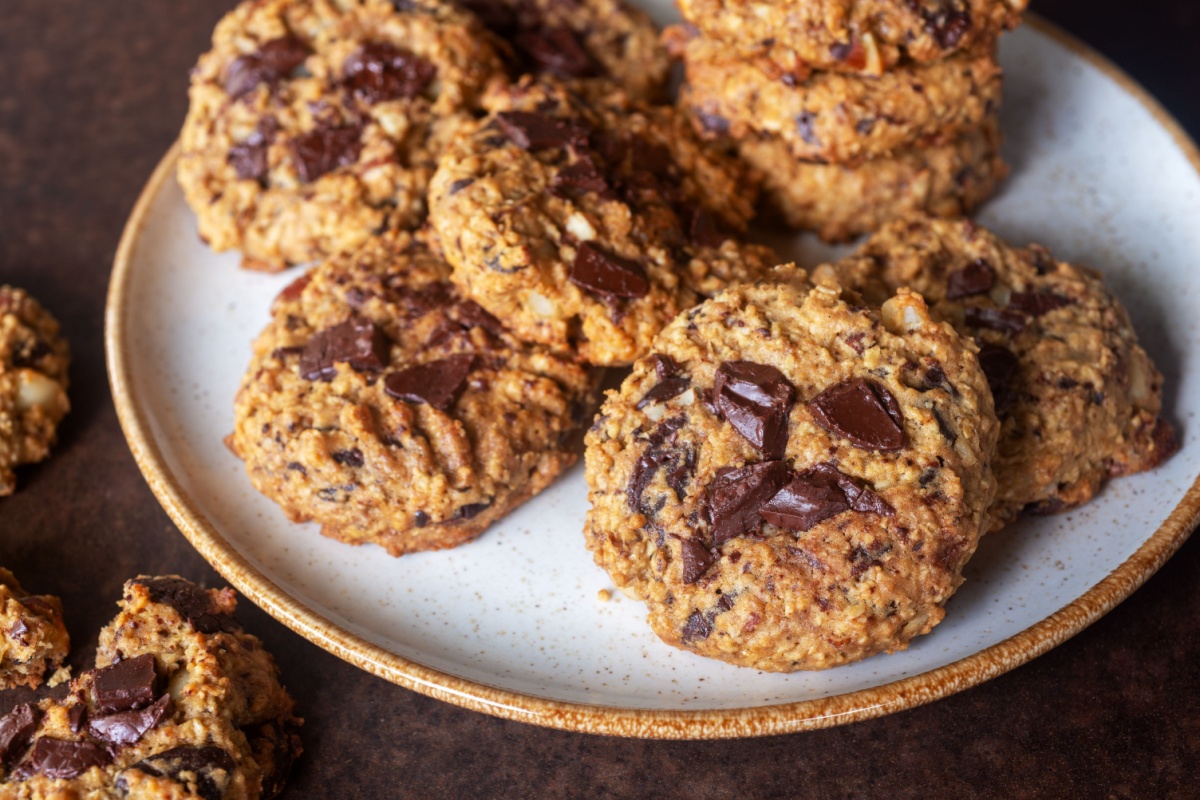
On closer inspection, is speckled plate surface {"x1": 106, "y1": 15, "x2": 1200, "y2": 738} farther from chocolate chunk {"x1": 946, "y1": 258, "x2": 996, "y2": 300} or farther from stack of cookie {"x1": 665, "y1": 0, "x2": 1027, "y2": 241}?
chocolate chunk {"x1": 946, "y1": 258, "x2": 996, "y2": 300}

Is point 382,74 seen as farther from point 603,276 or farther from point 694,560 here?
point 694,560

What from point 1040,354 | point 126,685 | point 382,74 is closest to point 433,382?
point 126,685

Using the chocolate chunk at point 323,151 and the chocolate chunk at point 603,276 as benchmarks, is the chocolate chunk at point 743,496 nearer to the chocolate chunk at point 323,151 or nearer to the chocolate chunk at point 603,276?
the chocolate chunk at point 603,276

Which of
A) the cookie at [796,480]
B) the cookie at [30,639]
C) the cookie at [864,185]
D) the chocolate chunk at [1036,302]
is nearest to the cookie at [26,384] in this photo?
the cookie at [30,639]

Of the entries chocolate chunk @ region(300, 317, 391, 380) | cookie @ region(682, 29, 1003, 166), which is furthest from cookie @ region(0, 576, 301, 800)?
cookie @ region(682, 29, 1003, 166)

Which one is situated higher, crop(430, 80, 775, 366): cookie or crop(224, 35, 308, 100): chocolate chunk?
crop(430, 80, 775, 366): cookie
